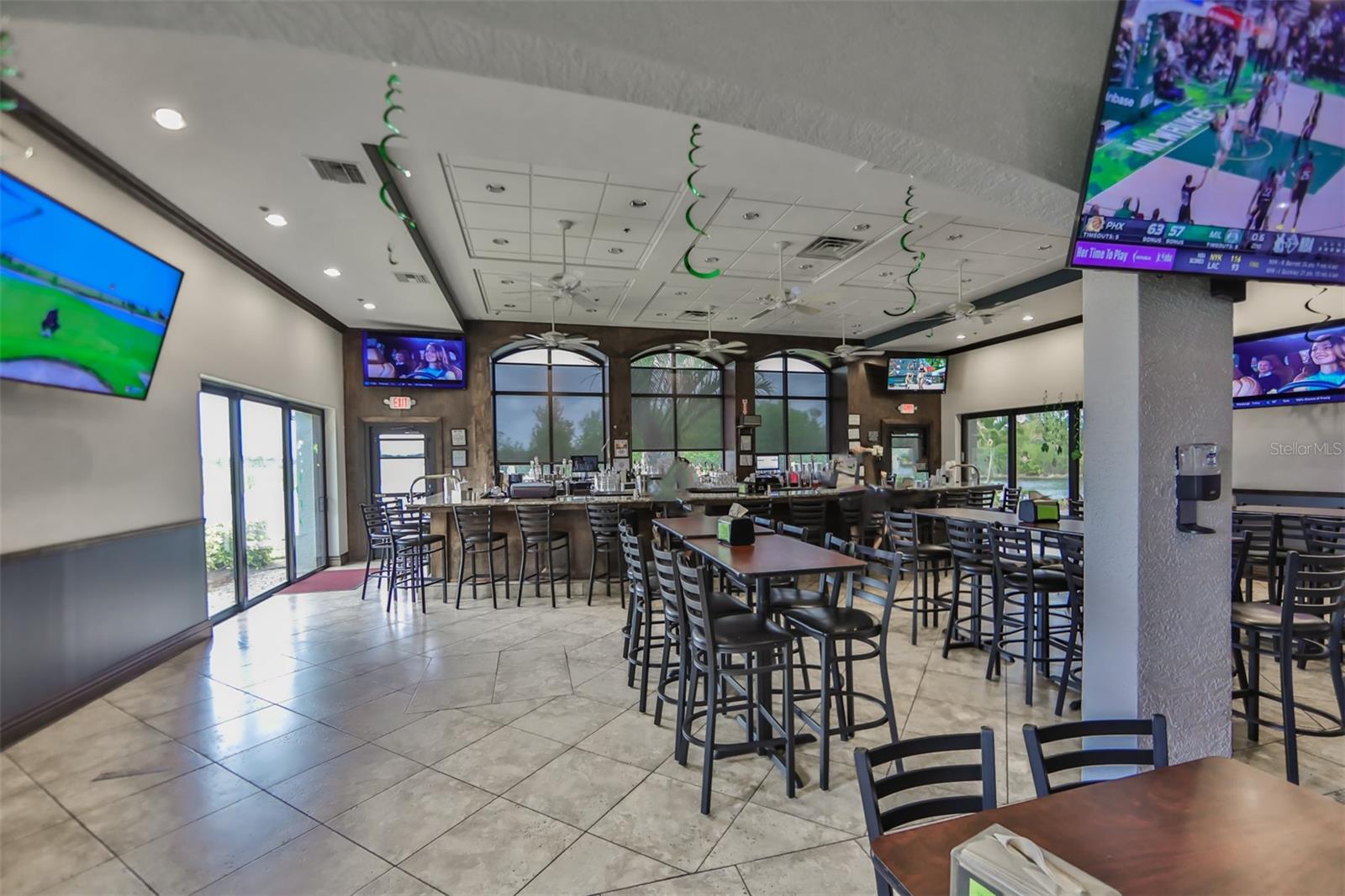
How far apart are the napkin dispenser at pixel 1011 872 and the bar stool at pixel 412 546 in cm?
563

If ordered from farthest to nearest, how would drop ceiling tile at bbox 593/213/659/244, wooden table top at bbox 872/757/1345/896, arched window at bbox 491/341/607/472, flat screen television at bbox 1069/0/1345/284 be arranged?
arched window at bbox 491/341/607/472 < drop ceiling tile at bbox 593/213/659/244 < flat screen television at bbox 1069/0/1345/284 < wooden table top at bbox 872/757/1345/896

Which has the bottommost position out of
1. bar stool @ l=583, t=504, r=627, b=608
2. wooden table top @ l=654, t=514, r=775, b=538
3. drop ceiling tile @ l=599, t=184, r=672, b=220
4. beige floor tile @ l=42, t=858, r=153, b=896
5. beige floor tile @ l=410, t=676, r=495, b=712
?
beige floor tile @ l=410, t=676, r=495, b=712

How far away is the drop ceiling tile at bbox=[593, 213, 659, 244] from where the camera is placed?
5.57 meters

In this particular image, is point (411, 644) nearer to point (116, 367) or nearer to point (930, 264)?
point (116, 367)

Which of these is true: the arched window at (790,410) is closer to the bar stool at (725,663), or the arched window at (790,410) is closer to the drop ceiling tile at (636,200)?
the drop ceiling tile at (636,200)

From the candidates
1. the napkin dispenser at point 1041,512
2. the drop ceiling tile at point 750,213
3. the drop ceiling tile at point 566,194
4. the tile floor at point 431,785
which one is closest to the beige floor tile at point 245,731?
the tile floor at point 431,785

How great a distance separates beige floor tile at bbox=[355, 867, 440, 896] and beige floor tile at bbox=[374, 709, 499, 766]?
2.62 ft

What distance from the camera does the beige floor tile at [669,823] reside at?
227cm

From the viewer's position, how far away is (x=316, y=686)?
3.95m

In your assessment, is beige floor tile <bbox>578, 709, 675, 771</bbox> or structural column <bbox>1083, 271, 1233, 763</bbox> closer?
structural column <bbox>1083, 271, 1233, 763</bbox>

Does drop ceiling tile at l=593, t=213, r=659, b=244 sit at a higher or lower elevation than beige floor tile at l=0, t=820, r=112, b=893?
higher

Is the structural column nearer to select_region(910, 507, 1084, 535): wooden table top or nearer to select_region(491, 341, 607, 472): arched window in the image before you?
select_region(910, 507, 1084, 535): wooden table top

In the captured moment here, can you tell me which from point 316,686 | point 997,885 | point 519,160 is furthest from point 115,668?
point 997,885

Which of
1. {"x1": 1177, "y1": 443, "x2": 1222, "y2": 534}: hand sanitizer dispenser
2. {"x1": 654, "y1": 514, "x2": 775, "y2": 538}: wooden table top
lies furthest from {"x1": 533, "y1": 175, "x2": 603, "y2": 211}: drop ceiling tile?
{"x1": 1177, "y1": 443, "x2": 1222, "y2": 534}: hand sanitizer dispenser
